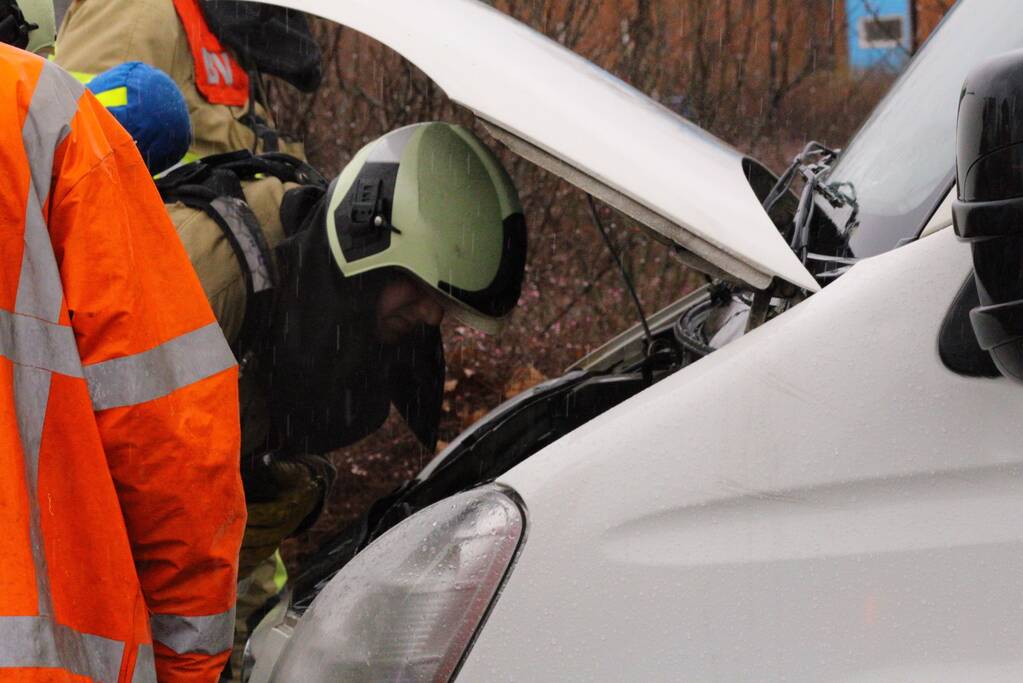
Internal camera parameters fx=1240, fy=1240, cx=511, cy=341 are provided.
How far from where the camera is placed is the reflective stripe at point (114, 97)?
107 inches

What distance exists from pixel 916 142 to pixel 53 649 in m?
1.55

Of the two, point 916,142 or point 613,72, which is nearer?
point 916,142

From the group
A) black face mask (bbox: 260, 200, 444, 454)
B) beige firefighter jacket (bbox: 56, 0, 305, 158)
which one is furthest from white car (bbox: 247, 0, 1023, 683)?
beige firefighter jacket (bbox: 56, 0, 305, 158)

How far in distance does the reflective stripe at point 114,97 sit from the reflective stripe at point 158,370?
3.32 feet

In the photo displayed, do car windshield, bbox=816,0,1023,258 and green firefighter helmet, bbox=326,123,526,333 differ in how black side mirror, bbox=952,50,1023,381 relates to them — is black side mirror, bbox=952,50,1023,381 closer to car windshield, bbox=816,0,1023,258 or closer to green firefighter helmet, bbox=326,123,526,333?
car windshield, bbox=816,0,1023,258

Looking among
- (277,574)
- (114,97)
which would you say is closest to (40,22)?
Answer: (114,97)

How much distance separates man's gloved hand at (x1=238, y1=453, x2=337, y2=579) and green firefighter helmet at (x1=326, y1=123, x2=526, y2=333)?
2.45 ft

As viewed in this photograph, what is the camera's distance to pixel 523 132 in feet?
5.99

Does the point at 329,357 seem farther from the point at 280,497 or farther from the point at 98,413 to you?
the point at 98,413

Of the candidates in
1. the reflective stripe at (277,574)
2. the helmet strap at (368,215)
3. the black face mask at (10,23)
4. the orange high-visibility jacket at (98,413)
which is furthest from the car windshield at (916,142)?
the reflective stripe at (277,574)

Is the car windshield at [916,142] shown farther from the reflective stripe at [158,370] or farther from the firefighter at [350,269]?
the reflective stripe at [158,370]

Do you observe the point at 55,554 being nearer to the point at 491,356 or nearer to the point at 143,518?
the point at 143,518

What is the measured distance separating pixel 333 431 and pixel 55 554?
4.20ft

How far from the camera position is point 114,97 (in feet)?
8.93
